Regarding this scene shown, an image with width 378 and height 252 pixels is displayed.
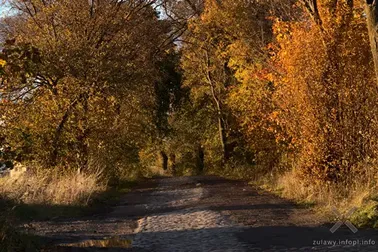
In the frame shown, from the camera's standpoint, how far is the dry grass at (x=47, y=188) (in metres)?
15.4

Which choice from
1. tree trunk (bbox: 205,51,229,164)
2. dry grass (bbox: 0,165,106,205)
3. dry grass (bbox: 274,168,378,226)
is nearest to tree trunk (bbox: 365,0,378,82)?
dry grass (bbox: 274,168,378,226)

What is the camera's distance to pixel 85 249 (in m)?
9.29

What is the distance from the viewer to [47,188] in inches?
647

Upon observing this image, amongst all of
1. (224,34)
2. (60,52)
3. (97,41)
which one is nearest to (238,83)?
(224,34)

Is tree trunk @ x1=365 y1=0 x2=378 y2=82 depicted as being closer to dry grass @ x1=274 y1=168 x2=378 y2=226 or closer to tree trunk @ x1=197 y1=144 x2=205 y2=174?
dry grass @ x1=274 y1=168 x2=378 y2=226

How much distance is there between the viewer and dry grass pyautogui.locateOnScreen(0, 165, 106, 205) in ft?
50.4

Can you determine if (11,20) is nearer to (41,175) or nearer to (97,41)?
(97,41)

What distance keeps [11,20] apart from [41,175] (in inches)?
532

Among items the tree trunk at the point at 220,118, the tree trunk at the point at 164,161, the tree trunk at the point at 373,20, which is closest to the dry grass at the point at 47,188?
the tree trunk at the point at 373,20

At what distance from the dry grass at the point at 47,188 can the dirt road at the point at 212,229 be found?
1.46 m

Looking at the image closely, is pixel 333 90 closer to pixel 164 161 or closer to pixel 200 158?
pixel 200 158

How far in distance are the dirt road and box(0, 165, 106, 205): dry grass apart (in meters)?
1.46

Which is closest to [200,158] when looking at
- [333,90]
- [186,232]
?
[333,90]

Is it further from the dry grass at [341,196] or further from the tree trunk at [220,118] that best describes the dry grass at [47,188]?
the tree trunk at [220,118]
